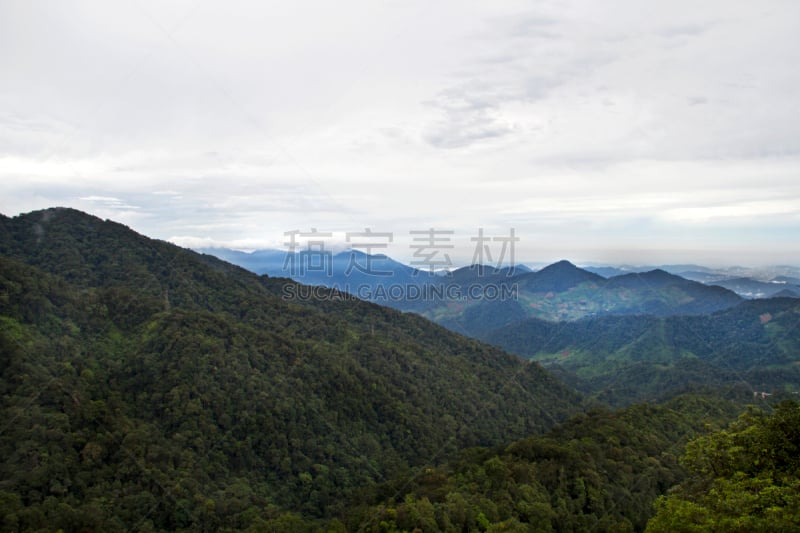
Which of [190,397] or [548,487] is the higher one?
[190,397]

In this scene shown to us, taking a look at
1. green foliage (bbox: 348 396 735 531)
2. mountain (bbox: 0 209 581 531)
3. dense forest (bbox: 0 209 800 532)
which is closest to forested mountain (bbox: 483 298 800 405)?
mountain (bbox: 0 209 581 531)

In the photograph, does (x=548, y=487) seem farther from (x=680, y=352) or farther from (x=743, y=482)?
(x=680, y=352)

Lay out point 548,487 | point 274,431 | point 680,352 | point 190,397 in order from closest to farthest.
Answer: point 548,487, point 190,397, point 274,431, point 680,352

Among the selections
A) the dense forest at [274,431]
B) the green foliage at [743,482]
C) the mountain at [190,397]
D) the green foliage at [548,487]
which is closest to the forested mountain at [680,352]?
the mountain at [190,397]

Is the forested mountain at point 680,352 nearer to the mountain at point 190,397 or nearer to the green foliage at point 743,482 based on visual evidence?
the mountain at point 190,397

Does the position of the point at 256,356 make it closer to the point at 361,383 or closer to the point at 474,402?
the point at 361,383

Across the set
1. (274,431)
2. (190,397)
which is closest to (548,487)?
(274,431)
